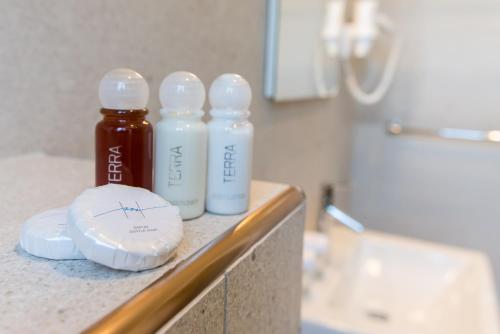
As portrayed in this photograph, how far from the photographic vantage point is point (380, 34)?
1.75 meters

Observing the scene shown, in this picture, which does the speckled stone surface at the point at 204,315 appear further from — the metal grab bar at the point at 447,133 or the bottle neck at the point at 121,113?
the metal grab bar at the point at 447,133

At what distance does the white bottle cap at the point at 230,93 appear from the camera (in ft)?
1.38

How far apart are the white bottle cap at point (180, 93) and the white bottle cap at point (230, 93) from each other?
0.08 feet

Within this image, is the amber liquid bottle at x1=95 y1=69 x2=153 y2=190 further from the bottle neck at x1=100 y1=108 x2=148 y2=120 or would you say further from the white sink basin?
the white sink basin

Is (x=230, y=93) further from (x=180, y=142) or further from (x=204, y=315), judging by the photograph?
(x=204, y=315)

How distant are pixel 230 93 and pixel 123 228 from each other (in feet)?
0.54

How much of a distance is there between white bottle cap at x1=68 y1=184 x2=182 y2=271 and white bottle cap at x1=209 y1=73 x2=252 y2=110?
0.38 feet

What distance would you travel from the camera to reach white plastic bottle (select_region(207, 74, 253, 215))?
42cm

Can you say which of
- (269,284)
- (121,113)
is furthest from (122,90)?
(269,284)

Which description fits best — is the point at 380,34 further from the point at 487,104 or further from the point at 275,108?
the point at 275,108

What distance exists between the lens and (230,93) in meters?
0.42

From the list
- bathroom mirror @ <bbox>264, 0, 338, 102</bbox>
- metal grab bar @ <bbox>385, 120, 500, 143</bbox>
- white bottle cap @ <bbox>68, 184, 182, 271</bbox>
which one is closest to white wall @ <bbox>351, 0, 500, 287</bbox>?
metal grab bar @ <bbox>385, 120, 500, 143</bbox>

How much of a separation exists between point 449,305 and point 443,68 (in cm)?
95

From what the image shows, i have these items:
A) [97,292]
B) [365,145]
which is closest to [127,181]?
[97,292]
